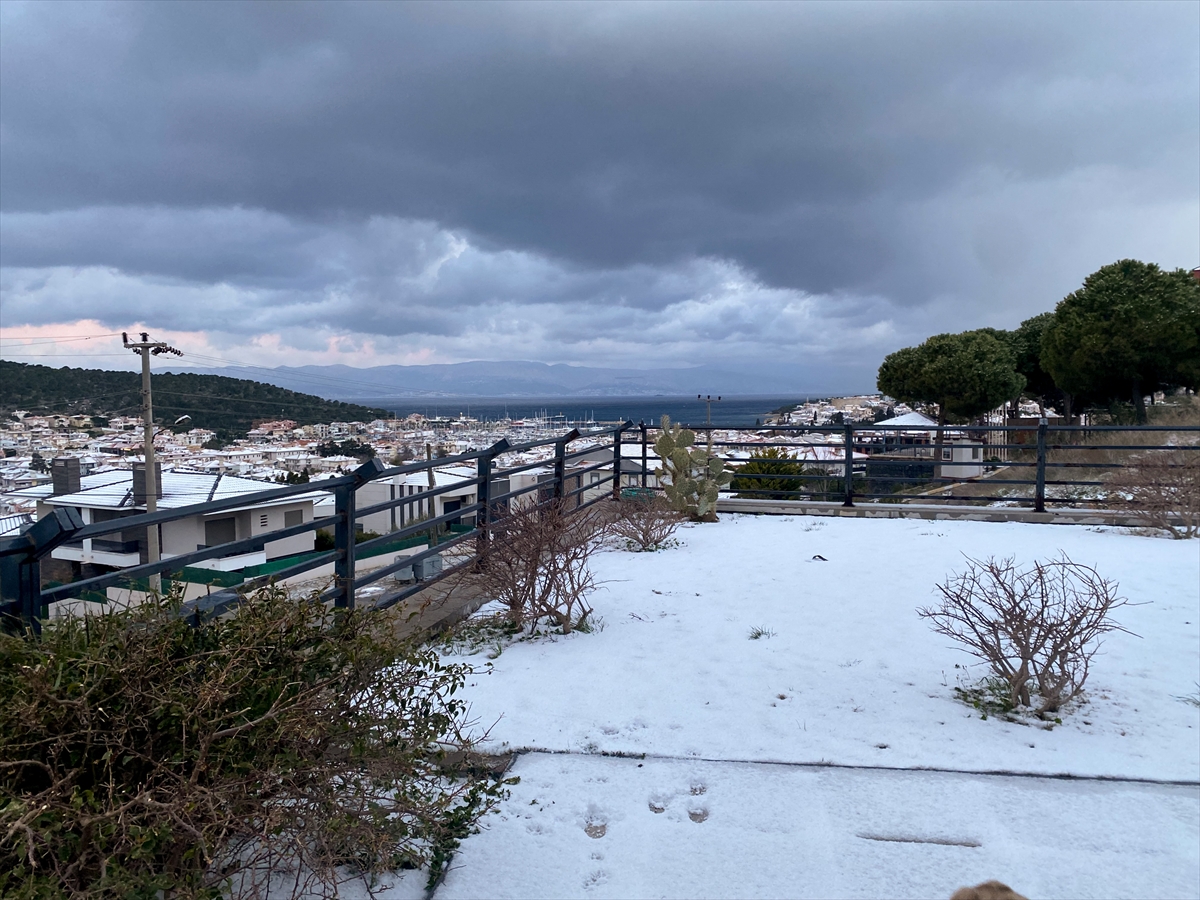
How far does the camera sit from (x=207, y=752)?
64.5 inches

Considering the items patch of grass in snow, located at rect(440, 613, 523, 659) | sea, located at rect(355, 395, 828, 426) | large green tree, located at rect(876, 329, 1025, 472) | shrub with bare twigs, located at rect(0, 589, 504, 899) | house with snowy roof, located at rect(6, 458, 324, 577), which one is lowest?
house with snowy roof, located at rect(6, 458, 324, 577)

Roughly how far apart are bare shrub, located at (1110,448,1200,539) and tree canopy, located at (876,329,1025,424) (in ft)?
67.5

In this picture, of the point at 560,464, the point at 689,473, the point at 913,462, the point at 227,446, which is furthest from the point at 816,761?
the point at 227,446

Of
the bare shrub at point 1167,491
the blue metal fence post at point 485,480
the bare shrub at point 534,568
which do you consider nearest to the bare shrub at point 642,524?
the blue metal fence post at point 485,480

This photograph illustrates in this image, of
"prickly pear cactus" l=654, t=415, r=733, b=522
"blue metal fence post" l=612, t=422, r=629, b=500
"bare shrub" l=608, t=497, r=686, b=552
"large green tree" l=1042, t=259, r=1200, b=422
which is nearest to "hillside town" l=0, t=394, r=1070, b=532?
"blue metal fence post" l=612, t=422, r=629, b=500

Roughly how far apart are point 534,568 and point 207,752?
301 cm

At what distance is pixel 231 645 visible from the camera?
1.89m

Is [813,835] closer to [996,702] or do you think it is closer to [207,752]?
[996,702]

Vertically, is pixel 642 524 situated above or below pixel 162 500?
above

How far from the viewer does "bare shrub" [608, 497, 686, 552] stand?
7.40 meters

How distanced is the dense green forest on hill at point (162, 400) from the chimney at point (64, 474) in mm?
9125

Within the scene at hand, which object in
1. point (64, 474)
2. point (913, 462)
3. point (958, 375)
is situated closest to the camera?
point (913, 462)

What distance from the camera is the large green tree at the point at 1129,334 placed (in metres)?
21.4

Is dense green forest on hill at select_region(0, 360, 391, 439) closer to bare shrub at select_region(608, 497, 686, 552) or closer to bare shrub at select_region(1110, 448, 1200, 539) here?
bare shrub at select_region(608, 497, 686, 552)
